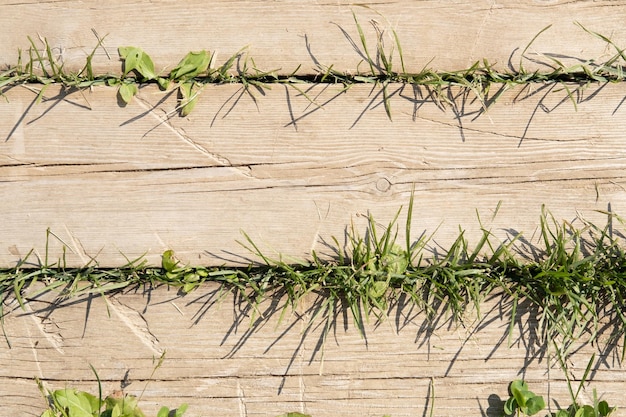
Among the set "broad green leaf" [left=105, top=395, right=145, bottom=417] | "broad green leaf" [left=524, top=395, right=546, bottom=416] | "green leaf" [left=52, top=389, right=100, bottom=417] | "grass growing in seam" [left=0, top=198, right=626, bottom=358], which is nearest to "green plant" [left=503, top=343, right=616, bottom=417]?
"broad green leaf" [left=524, top=395, right=546, bottom=416]

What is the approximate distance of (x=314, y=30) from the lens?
7.98 ft

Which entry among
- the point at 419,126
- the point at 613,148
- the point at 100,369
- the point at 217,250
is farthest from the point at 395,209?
the point at 100,369

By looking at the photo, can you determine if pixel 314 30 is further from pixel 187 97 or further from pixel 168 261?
pixel 168 261

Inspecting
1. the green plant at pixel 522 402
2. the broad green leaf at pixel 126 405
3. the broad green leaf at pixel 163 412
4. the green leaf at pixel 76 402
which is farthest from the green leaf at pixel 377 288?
the green leaf at pixel 76 402

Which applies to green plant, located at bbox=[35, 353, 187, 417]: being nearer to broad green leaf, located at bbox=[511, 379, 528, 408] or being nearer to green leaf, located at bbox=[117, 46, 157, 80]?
green leaf, located at bbox=[117, 46, 157, 80]

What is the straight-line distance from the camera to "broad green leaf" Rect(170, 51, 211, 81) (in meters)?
2.41

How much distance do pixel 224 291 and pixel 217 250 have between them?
6.4 inches

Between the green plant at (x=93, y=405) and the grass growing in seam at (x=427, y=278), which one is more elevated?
the grass growing in seam at (x=427, y=278)

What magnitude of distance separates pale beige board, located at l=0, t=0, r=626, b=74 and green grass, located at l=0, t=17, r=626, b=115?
21 mm

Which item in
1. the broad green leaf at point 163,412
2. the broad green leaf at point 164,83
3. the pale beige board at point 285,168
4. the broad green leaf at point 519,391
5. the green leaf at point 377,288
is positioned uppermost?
the broad green leaf at point 164,83

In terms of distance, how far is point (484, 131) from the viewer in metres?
2.42

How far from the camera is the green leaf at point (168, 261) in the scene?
2393mm

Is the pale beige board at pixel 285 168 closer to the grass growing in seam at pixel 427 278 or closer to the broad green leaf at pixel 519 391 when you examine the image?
the grass growing in seam at pixel 427 278

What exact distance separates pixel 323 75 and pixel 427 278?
87 centimetres
